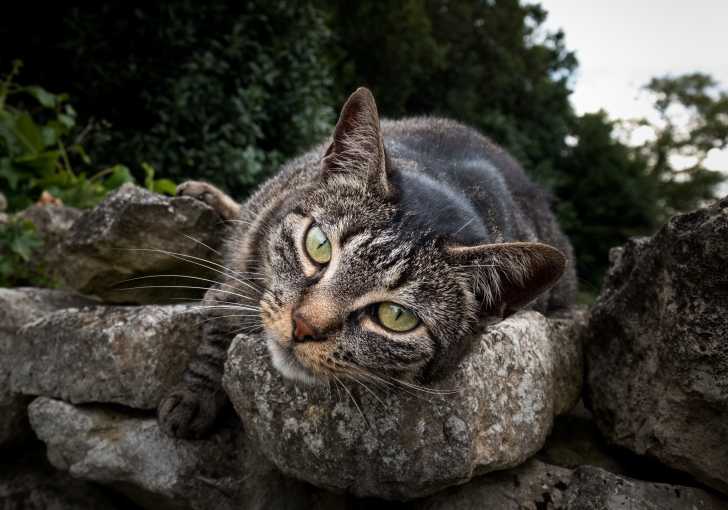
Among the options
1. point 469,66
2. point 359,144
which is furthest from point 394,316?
point 469,66

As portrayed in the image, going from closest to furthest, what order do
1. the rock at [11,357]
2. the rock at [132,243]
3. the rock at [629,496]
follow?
the rock at [629,496] < the rock at [11,357] < the rock at [132,243]

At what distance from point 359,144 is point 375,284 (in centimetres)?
58

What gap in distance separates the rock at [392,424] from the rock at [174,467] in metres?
0.30

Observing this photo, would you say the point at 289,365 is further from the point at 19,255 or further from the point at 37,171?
the point at 37,171

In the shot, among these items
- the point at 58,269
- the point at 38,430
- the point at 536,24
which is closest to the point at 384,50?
the point at 536,24

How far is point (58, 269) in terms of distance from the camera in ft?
9.71

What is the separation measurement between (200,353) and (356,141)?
1.12 m

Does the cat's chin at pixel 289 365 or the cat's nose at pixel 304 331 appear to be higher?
the cat's nose at pixel 304 331

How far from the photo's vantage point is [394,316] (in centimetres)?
180

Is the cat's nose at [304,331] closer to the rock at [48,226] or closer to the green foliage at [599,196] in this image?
the rock at [48,226]

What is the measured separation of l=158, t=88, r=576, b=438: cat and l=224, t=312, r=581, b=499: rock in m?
0.09

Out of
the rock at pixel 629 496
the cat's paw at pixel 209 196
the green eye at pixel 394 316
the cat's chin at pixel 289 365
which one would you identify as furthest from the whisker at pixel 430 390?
the cat's paw at pixel 209 196

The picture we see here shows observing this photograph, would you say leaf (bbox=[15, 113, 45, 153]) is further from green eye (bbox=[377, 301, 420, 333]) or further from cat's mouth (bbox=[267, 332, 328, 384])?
green eye (bbox=[377, 301, 420, 333])

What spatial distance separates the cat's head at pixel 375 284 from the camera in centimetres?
174
